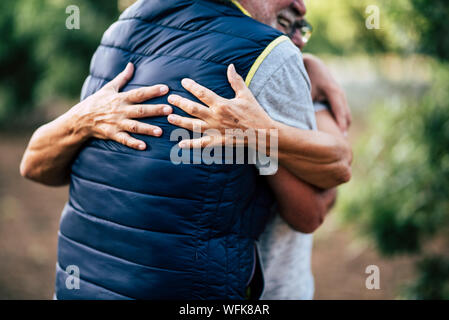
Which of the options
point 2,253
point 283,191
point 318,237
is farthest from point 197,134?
point 318,237

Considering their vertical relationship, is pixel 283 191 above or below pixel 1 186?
above

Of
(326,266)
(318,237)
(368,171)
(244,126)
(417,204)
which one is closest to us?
(244,126)

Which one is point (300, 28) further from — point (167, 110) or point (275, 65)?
point (167, 110)

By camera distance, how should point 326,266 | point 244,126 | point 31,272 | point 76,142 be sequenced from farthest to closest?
point 326,266 → point 31,272 → point 76,142 → point 244,126

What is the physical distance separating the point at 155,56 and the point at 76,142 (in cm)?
46

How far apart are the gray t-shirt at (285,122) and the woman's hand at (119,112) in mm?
363

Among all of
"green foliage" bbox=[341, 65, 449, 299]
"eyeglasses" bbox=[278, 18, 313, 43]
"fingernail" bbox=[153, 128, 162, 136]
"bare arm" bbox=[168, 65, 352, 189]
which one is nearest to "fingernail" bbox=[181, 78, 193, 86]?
"bare arm" bbox=[168, 65, 352, 189]

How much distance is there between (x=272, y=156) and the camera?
156 centimetres

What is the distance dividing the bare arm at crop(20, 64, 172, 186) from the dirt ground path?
318 centimetres

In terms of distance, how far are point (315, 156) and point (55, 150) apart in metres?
1.04

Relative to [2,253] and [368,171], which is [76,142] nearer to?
[368,171]

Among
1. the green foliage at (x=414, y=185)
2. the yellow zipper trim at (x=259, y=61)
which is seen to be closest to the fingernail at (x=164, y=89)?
the yellow zipper trim at (x=259, y=61)

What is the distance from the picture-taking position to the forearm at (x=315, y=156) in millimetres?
1536

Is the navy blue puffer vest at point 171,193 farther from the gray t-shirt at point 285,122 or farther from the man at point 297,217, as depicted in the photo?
the man at point 297,217
